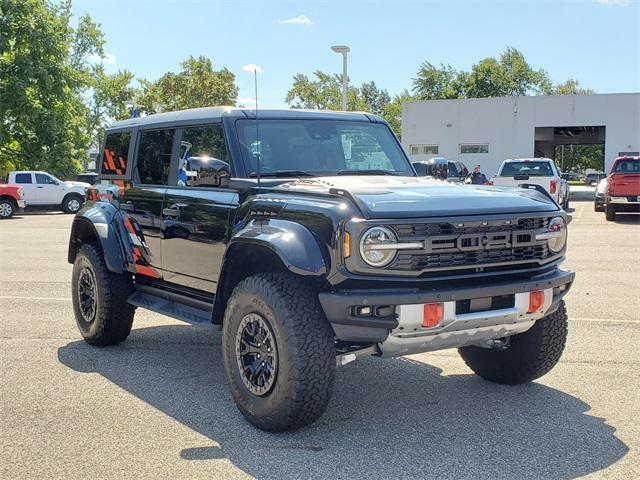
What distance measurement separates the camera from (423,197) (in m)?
4.07

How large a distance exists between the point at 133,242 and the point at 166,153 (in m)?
0.82

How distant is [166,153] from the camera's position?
224 inches

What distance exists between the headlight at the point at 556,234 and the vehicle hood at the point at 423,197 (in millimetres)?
94

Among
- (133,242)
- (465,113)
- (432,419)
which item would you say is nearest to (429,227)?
(432,419)

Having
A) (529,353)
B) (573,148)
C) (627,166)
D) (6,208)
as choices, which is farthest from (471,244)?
(573,148)

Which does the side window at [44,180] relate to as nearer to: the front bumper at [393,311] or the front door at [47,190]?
the front door at [47,190]

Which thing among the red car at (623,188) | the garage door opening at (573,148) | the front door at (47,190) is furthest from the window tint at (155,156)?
the garage door opening at (573,148)

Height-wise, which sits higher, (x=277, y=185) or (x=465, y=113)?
(x=465, y=113)

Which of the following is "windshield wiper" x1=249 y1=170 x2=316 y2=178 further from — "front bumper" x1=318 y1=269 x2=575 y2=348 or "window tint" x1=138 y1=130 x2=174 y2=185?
"front bumper" x1=318 y1=269 x2=575 y2=348

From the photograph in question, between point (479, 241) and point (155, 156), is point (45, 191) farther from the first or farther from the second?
point (479, 241)

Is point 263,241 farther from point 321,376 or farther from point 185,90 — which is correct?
point 185,90

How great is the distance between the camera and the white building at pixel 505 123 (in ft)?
119

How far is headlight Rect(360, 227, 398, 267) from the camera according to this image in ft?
12.2

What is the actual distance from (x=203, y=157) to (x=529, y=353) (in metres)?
2.65
